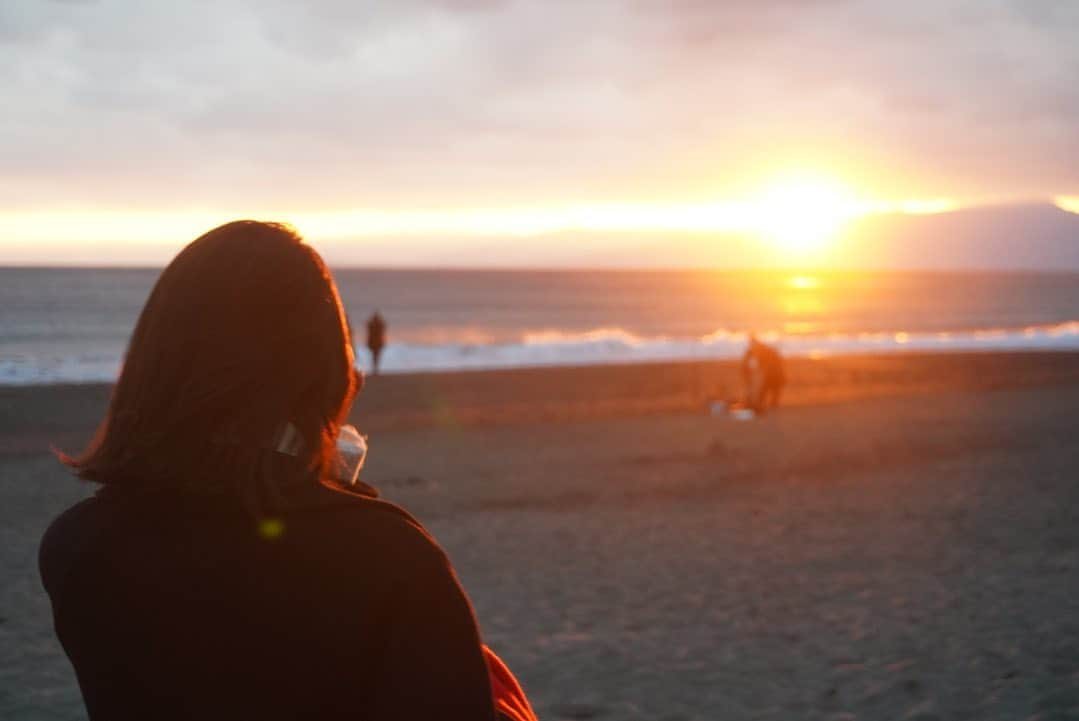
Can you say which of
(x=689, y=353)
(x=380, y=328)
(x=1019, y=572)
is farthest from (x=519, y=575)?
(x=689, y=353)

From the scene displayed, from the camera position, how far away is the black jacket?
1309mm

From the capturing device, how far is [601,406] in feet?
67.6

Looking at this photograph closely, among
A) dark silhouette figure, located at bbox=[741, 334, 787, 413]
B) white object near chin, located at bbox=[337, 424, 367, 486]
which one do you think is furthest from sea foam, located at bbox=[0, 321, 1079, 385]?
white object near chin, located at bbox=[337, 424, 367, 486]

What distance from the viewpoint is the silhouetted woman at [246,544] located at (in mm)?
1315

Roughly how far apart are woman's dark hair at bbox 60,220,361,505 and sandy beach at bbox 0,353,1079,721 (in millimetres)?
A: 4073

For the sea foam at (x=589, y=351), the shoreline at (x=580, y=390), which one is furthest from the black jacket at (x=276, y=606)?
the sea foam at (x=589, y=351)

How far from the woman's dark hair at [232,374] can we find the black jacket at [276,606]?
0.05 m

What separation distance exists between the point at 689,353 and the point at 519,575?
1228 inches

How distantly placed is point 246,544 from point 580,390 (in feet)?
73.8

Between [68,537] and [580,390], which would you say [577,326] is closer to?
[580,390]

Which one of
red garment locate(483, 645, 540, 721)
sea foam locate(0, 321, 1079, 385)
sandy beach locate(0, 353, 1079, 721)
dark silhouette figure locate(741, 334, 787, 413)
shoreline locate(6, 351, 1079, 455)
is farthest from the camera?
sea foam locate(0, 321, 1079, 385)

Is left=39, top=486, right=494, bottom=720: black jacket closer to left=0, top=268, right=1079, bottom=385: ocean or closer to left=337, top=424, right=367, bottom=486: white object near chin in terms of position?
left=337, top=424, right=367, bottom=486: white object near chin

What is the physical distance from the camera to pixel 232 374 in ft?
4.55

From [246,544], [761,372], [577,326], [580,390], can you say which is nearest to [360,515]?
[246,544]
